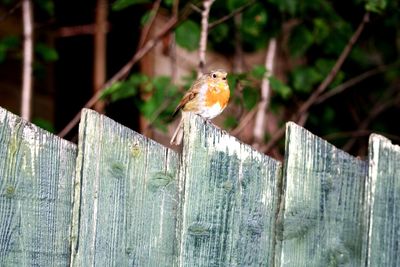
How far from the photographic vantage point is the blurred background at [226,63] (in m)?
4.70

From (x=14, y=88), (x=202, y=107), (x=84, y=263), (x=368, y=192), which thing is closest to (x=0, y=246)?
(x=84, y=263)

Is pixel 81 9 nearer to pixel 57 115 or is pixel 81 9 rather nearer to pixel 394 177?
pixel 57 115

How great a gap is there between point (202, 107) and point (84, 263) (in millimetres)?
2328

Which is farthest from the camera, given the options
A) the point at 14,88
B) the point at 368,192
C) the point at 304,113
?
the point at 14,88

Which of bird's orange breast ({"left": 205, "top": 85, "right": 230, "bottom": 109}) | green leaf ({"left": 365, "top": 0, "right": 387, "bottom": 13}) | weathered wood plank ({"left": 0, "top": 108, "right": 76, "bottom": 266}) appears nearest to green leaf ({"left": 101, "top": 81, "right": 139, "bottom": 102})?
bird's orange breast ({"left": 205, "top": 85, "right": 230, "bottom": 109})

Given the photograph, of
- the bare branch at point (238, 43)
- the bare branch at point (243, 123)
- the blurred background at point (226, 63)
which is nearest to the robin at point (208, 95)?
the blurred background at point (226, 63)

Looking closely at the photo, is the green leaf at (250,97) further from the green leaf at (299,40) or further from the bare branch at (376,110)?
the bare branch at (376,110)

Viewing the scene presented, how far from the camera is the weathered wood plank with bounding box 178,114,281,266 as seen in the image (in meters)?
2.30

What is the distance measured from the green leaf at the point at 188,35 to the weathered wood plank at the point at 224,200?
2212 millimetres

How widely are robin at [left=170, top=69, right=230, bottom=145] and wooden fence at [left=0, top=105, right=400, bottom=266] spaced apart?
6.93 ft

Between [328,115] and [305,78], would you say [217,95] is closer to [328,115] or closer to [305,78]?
[305,78]

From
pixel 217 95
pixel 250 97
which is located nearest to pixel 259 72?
pixel 250 97

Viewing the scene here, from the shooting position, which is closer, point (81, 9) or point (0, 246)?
point (0, 246)

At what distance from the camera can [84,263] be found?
2.25 meters
